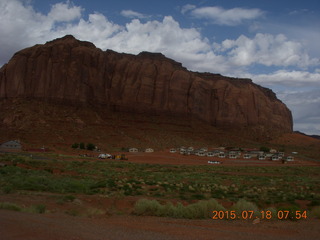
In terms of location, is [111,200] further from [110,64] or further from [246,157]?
[110,64]

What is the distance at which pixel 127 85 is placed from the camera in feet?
319

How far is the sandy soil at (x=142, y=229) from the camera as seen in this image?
8578mm

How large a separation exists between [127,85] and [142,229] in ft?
290

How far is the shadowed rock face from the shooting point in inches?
3398

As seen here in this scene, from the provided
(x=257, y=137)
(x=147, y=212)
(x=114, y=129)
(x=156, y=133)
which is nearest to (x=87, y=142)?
(x=114, y=129)

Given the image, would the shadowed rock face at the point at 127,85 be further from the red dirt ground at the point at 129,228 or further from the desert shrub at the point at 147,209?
the red dirt ground at the point at 129,228

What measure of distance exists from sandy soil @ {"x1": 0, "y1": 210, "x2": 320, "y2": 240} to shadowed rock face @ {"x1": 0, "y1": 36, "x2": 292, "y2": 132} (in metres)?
76.2

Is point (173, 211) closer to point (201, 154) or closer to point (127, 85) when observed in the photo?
point (201, 154)

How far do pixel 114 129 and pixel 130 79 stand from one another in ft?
70.3

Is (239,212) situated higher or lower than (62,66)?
lower

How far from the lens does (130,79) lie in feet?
323

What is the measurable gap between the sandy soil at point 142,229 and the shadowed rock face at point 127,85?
76157 millimetres
